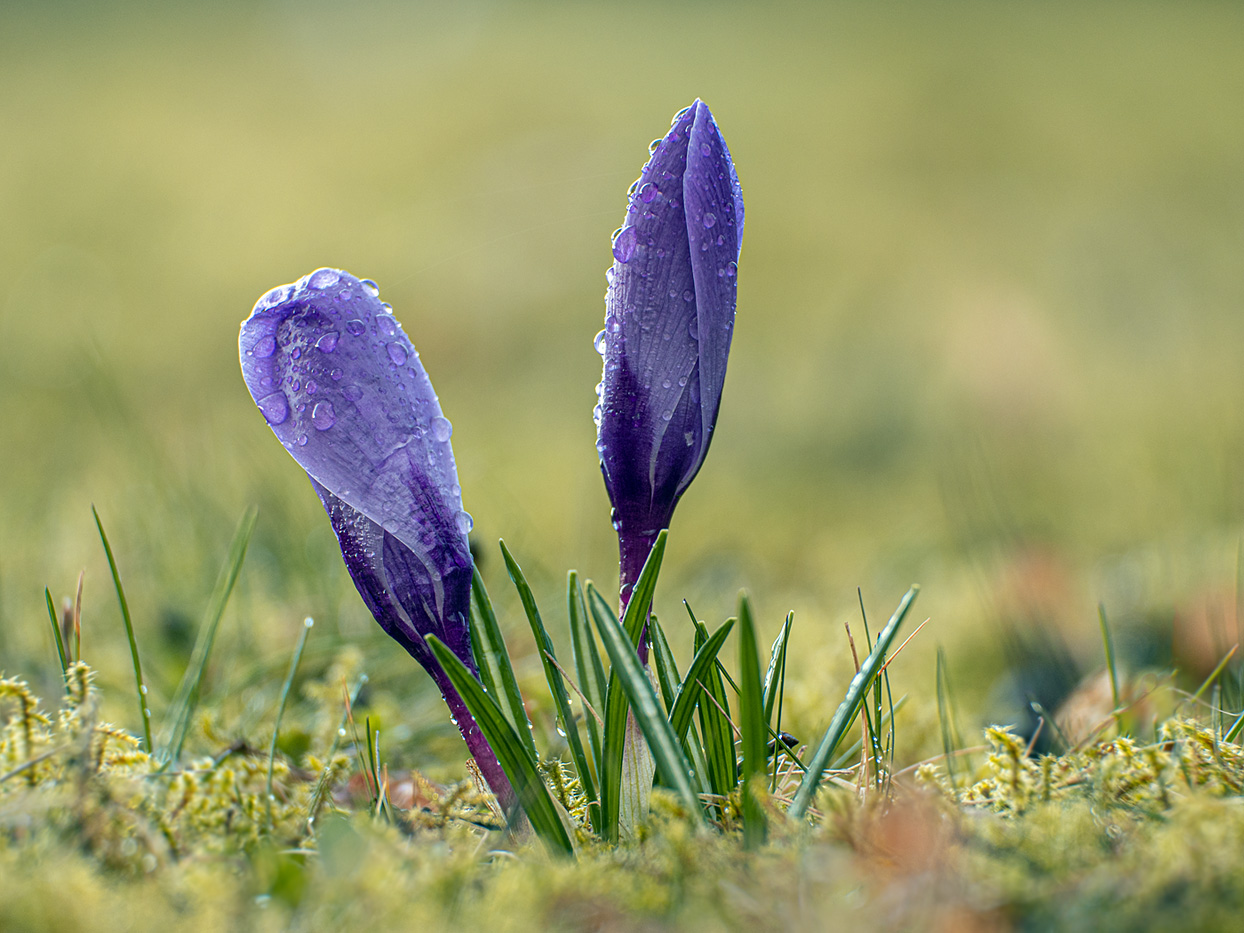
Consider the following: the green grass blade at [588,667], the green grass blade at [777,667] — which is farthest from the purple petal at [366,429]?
the green grass blade at [777,667]

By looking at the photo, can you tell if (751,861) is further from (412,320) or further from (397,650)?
(412,320)

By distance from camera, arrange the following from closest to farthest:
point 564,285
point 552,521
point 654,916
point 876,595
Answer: point 654,916 → point 876,595 → point 552,521 → point 564,285

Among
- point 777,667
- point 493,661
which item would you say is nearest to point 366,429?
point 493,661

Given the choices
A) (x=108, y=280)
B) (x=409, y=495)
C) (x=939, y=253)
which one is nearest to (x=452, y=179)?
(x=108, y=280)

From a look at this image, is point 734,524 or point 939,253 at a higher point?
point 939,253

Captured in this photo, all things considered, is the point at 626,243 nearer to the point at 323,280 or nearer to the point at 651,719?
the point at 323,280

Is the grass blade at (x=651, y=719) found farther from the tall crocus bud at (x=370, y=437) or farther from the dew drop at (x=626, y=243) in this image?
the dew drop at (x=626, y=243)

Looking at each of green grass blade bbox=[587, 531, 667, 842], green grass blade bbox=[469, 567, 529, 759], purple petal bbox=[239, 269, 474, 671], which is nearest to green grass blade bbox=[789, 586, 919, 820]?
green grass blade bbox=[587, 531, 667, 842]
